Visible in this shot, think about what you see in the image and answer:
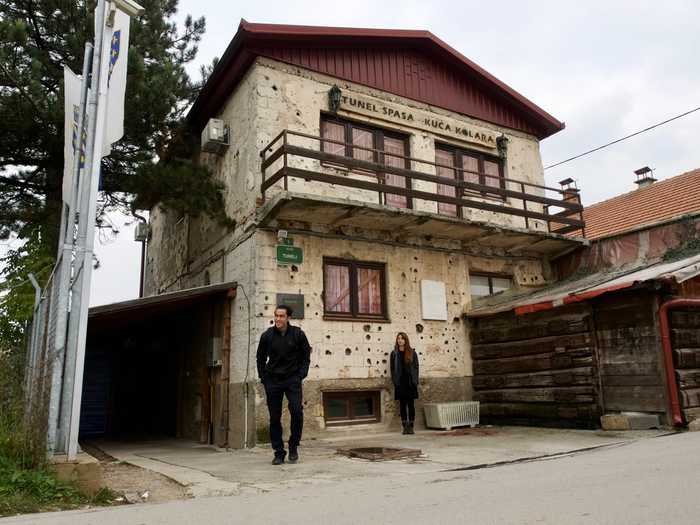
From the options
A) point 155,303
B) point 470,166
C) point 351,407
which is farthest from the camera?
point 470,166

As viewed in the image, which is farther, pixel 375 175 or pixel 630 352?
pixel 375 175

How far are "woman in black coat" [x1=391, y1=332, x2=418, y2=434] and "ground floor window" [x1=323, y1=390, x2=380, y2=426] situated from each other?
62 centimetres

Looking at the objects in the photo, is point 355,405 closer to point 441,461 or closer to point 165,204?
point 441,461

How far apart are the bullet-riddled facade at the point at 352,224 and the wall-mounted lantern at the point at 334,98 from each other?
30 mm

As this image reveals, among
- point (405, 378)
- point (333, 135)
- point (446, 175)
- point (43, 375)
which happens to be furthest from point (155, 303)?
point (446, 175)

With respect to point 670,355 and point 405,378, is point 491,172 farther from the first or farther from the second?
point 670,355

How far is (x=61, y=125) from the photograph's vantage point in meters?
10.9

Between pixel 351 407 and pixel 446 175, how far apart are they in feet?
19.9

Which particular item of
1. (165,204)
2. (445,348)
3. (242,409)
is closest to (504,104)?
(445,348)

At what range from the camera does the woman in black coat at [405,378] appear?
11070mm

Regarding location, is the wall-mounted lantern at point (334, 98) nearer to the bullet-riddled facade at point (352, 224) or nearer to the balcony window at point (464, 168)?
the bullet-riddled facade at point (352, 224)

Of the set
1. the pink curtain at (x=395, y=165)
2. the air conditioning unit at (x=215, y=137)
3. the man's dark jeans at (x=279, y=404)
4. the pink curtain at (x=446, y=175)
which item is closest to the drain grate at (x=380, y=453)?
the man's dark jeans at (x=279, y=404)

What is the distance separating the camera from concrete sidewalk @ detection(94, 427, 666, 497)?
6.21m

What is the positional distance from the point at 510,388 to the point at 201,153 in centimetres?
907
